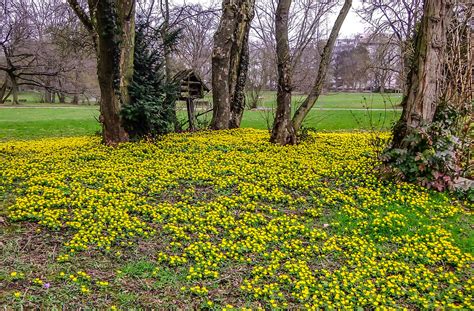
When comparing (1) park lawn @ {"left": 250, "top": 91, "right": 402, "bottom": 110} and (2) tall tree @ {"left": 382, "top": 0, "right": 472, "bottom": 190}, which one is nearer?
(2) tall tree @ {"left": 382, "top": 0, "right": 472, "bottom": 190}

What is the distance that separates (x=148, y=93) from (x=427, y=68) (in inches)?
270

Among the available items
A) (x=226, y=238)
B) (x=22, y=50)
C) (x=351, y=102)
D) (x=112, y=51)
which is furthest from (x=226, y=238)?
(x=351, y=102)

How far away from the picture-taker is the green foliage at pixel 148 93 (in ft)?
31.8

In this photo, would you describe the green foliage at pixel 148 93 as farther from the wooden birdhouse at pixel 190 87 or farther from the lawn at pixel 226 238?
the lawn at pixel 226 238

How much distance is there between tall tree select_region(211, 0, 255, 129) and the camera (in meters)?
11.8

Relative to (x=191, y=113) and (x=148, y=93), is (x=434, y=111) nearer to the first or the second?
(x=148, y=93)

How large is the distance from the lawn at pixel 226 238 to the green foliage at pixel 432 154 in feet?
1.12

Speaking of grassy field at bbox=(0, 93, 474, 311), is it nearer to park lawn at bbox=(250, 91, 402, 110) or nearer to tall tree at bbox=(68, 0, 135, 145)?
tall tree at bbox=(68, 0, 135, 145)

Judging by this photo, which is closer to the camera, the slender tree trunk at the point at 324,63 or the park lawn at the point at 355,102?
the slender tree trunk at the point at 324,63

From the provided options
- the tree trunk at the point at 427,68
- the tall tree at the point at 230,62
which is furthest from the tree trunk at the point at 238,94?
the tree trunk at the point at 427,68

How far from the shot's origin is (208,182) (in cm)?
642

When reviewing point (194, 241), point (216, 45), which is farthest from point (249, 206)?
point (216, 45)

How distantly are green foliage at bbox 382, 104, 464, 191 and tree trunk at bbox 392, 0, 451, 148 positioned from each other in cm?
18

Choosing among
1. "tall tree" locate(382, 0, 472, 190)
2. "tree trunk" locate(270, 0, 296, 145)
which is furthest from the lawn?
"tree trunk" locate(270, 0, 296, 145)
